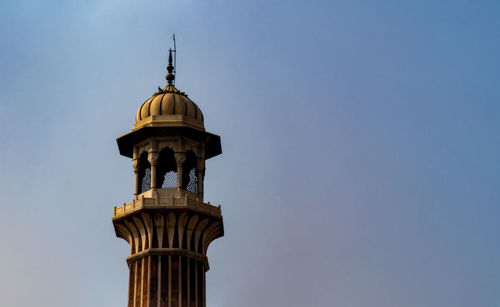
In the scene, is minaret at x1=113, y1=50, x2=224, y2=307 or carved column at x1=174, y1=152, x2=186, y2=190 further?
carved column at x1=174, y1=152, x2=186, y2=190

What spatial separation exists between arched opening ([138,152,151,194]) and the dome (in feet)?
6.10

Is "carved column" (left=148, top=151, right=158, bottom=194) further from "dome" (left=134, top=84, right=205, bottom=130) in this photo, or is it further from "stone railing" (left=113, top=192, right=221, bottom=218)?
"dome" (left=134, top=84, right=205, bottom=130)

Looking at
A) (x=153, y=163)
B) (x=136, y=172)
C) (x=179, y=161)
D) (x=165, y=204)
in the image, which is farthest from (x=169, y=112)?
(x=165, y=204)

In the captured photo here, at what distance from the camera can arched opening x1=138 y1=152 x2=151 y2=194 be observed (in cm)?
6888

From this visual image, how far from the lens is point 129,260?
66.4 metres

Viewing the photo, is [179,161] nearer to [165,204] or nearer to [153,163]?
[153,163]

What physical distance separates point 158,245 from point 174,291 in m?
2.76

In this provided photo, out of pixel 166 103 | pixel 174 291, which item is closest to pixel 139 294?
pixel 174 291

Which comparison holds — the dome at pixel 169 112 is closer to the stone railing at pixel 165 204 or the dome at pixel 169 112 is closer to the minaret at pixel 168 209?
the minaret at pixel 168 209

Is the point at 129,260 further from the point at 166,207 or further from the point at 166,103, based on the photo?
the point at 166,103

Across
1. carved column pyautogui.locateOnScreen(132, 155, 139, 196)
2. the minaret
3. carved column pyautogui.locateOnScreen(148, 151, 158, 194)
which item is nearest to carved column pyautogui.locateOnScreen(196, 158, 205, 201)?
the minaret

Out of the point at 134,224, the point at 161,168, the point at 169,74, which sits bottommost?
the point at 134,224

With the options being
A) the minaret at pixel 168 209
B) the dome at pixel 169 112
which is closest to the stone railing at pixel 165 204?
the minaret at pixel 168 209

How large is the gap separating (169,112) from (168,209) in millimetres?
6276
